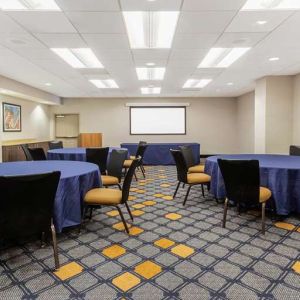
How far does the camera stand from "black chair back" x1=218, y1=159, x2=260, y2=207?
2885 mm

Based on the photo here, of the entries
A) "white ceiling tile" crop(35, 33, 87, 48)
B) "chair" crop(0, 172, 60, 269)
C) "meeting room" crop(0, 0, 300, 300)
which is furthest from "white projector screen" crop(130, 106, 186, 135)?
→ "chair" crop(0, 172, 60, 269)

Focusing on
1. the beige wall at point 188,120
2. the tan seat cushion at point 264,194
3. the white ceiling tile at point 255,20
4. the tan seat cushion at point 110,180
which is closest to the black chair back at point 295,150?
the tan seat cushion at point 264,194

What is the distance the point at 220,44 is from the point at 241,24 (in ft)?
2.65

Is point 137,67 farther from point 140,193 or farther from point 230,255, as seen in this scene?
point 230,255

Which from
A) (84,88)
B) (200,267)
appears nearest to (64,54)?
(84,88)

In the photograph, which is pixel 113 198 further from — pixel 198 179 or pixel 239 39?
pixel 239 39

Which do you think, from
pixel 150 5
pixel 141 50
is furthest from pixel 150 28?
pixel 141 50

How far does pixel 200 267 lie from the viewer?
7.30 feet

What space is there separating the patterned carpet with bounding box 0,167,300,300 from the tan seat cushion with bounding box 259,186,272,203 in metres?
0.37

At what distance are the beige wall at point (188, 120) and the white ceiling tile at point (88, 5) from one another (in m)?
7.77

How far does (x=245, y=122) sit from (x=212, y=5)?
305 inches

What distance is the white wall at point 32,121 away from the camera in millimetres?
8250

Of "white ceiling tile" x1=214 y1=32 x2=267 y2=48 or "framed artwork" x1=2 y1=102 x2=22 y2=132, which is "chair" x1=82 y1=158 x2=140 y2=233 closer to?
"white ceiling tile" x1=214 y1=32 x2=267 y2=48

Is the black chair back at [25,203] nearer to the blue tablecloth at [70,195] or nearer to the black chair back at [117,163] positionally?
the blue tablecloth at [70,195]
